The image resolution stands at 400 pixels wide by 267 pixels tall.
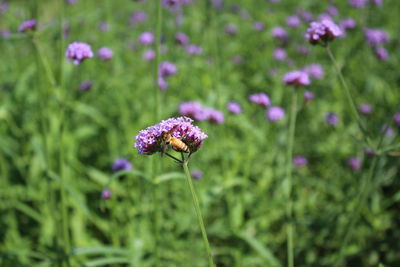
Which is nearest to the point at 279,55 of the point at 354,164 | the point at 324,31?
the point at 354,164

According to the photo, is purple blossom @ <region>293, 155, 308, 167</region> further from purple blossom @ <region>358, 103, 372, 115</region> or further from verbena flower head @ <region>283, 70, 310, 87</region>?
verbena flower head @ <region>283, 70, 310, 87</region>

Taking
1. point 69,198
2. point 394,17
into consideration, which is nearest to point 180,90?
point 69,198

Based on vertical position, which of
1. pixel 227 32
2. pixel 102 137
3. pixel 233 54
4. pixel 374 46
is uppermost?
pixel 227 32

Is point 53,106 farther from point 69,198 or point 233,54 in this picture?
point 233,54

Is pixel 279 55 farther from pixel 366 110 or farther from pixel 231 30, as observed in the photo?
pixel 366 110

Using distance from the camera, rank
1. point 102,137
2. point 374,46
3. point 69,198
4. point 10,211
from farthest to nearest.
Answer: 1. point 374,46
2. point 102,137
3. point 69,198
4. point 10,211

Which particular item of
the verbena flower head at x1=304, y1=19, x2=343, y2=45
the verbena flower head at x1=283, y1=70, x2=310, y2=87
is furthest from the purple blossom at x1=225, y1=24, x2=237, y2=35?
the verbena flower head at x1=304, y1=19, x2=343, y2=45
